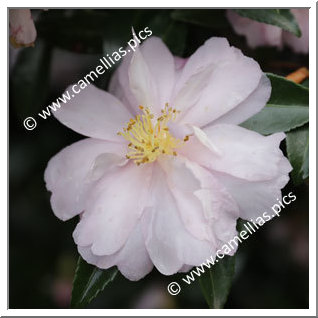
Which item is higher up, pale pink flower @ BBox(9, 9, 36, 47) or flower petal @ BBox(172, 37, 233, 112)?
pale pink flower @ BBox(9, 9, 36, 47)

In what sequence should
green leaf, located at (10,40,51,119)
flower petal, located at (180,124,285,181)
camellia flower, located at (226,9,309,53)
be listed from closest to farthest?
1. flower petal, located at (180,124,285,181)
2. camellia flower, located at (226,9,309,53)
3. green leaf, located at (10,40,51,119)

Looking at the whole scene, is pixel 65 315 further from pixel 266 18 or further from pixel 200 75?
pixel 266 18

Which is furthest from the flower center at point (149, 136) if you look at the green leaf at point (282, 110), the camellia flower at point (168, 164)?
the green leaf at point (282, 110)

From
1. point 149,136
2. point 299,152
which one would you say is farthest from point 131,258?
point 299,152

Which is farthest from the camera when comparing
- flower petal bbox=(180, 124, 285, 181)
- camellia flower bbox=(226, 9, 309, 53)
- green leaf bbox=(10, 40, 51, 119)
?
green leaf bbox=(10, 40, 51, 119)

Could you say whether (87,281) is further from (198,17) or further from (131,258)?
(198,17)

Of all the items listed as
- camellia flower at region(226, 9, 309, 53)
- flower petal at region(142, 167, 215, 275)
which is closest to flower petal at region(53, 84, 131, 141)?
flower petal at region(142, 167, 215, 275)

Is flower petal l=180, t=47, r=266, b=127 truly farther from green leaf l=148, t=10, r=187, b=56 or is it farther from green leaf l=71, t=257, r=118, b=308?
green leaf l=71, t=257, r=118, b=308
